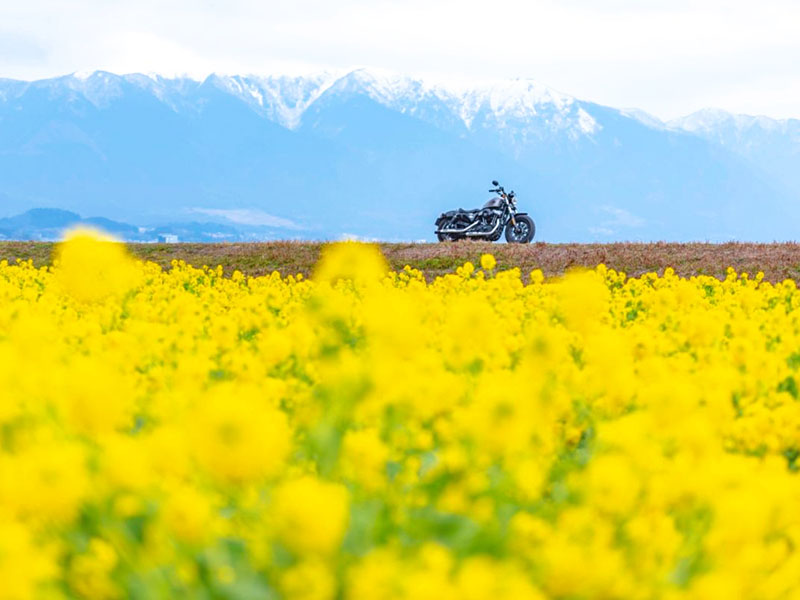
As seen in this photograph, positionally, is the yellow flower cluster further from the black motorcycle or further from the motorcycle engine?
the motorcycle engine

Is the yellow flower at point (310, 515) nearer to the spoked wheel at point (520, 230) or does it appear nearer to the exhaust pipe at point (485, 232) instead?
the exhaust pipe at point (485, 232)

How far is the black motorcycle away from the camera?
33094 millimetres

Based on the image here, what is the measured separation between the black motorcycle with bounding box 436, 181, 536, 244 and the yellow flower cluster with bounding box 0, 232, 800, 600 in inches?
1087

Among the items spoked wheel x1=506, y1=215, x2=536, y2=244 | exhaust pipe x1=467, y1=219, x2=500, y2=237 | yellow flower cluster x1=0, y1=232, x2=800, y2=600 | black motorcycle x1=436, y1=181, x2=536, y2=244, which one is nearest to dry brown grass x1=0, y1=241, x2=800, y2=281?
exhaust pipe x1=467, y1=219, x2=500, y2=237

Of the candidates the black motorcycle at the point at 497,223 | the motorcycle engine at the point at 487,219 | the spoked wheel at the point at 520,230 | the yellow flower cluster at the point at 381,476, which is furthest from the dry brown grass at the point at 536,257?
the yellow flower cluster at the point at 381,476

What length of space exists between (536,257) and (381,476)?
2188 cm

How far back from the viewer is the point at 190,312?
7539 millimetres

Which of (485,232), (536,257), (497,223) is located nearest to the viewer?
(536,257)

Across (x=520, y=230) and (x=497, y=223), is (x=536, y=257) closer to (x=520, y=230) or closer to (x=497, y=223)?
(x=497, y=223)

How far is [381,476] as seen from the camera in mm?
3598

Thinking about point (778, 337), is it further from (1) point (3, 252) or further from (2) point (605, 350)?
(1) point (3, 252)

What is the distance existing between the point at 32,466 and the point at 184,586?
55 cm

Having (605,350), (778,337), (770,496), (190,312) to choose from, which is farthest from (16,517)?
(778,337)

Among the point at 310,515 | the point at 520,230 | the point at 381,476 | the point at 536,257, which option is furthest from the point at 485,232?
the point at 310,515
